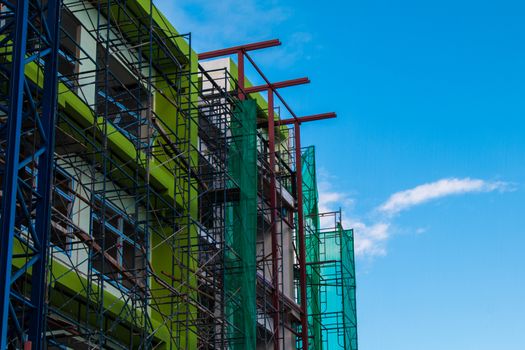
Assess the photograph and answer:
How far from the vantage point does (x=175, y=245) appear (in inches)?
1127

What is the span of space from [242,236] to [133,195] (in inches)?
216

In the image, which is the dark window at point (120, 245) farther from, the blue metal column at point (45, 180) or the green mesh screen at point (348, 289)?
the green mesh screen at point (348, 289)

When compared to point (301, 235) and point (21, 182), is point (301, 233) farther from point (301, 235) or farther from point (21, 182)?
point (21, 182)

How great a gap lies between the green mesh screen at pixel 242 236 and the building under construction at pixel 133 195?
4cm

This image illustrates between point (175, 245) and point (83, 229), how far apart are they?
4.50 metres

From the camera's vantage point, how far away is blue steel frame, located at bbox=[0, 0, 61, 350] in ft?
58.5

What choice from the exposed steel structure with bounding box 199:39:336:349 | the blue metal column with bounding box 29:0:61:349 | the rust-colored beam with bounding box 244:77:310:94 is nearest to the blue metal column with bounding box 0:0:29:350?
the blue metal column with bounding box 29:0:61:349

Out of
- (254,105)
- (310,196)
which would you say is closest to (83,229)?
(254,105)

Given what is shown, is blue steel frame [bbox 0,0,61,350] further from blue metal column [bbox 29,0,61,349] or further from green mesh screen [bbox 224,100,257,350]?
green mesh screen [bbox 224,100,257,350]

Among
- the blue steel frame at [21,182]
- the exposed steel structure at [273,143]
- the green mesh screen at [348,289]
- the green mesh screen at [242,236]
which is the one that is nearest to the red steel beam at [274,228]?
the exposed steel structure at [273,143]

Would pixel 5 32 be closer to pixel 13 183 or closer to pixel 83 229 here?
pixel 13 183

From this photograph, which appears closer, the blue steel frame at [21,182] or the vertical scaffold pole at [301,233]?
the blue steel frame at [21,182]

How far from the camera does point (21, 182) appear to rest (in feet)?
61.3

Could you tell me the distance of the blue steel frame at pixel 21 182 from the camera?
17.8 m
